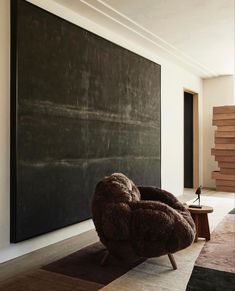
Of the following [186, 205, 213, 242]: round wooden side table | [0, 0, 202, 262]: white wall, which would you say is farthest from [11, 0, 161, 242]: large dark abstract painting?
[186, 205, 213, 242]: round wooden side table

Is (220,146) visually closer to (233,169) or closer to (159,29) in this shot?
(233,169)

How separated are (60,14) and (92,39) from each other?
53 centimetres

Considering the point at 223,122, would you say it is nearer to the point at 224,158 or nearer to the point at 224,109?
the point at 224,109

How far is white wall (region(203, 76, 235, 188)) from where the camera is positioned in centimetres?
784

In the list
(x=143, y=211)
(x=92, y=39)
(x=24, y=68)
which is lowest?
(x=143, y=211)

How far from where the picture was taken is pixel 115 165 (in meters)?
4.52

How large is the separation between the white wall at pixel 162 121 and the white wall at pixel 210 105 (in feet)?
0.88

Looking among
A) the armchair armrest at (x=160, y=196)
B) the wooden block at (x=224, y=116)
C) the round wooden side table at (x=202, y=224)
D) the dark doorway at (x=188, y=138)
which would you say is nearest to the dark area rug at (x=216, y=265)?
the round wooden side table at (x=202, y=224)

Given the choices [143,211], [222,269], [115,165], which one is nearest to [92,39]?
[115,165]

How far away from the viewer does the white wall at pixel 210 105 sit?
7844mm

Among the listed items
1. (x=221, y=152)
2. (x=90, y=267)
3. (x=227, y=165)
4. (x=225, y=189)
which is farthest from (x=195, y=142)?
(x=90, y=267)

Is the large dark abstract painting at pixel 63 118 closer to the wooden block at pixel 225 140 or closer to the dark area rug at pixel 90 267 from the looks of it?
the dark area rug at pixel 90 267

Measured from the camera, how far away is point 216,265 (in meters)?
2.93

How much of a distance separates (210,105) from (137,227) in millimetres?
5961
